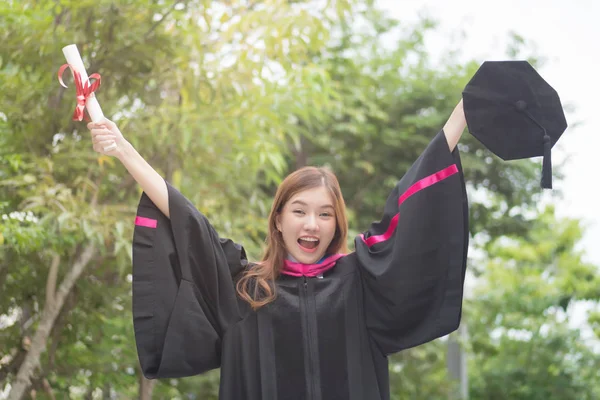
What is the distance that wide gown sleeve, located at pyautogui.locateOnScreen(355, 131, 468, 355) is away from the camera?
2406 mm

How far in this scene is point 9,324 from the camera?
4.78 m

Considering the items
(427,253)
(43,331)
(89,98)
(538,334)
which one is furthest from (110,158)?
(538,334)

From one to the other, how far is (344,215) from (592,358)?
31.3 ft

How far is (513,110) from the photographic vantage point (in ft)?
7.82

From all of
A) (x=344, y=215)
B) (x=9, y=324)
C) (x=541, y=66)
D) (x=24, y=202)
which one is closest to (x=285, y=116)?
(x=24, y=202)

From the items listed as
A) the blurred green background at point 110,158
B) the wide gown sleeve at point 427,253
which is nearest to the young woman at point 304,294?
the wide gown sleeve at point 427,253

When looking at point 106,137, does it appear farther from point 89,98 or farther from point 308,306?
point 308,306

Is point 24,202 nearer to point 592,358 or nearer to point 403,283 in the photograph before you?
point 403,283

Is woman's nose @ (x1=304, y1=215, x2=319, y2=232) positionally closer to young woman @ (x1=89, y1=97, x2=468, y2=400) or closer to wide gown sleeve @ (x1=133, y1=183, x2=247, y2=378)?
young woman @ (x1=89, y1=97, x2=468, y2=400)

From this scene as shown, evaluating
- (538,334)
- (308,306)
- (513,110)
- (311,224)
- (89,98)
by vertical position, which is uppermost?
(89,98)

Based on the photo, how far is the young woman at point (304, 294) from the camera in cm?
242

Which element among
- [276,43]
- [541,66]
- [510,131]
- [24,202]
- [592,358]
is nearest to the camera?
[510,131]

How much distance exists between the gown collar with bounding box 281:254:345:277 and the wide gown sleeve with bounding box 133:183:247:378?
0.20 meters

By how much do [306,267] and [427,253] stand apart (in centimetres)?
40
